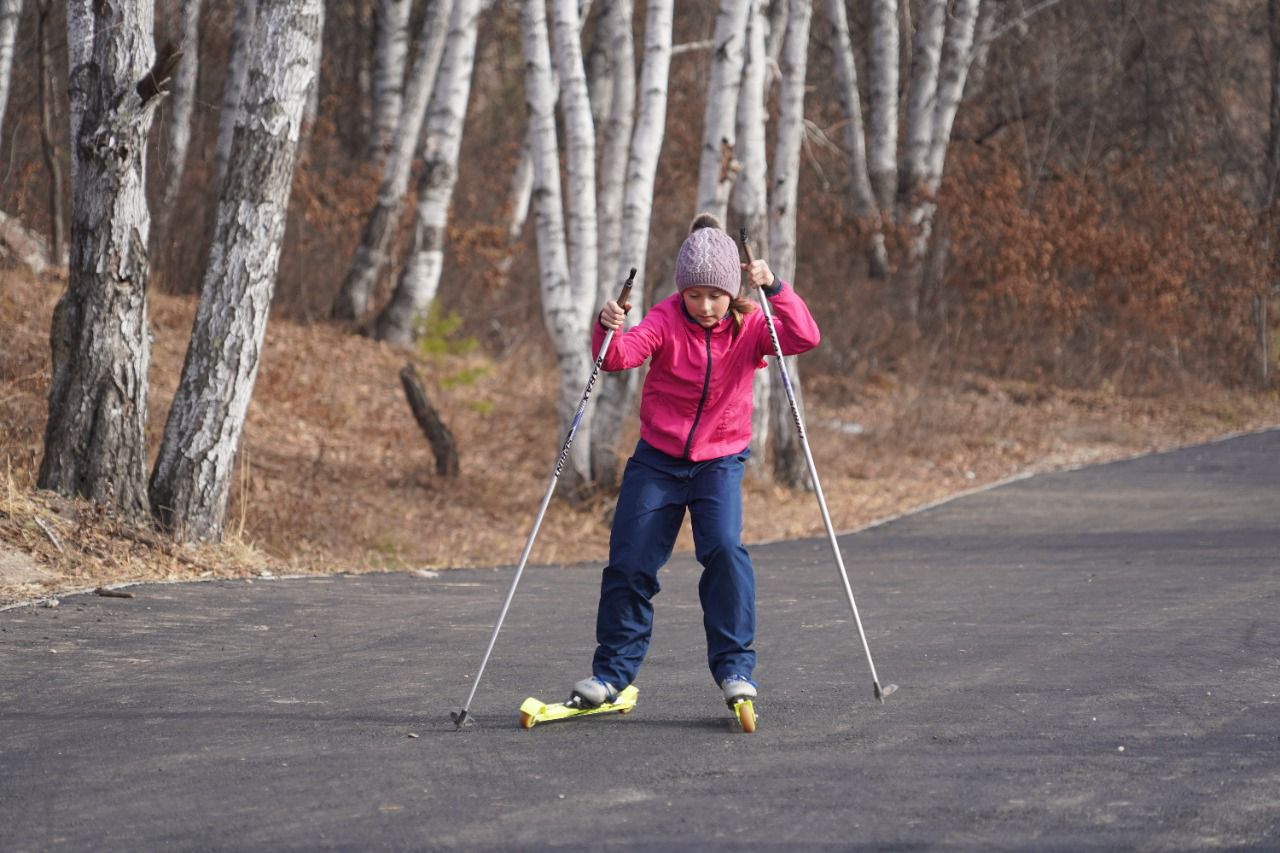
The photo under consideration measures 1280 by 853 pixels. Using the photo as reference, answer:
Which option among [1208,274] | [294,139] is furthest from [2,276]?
[1208,274]

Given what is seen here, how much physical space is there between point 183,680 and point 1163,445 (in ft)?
54.3

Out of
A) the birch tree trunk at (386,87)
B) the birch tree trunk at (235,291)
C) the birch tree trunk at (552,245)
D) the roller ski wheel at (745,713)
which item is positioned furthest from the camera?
the birch tree trunk at (386,87)

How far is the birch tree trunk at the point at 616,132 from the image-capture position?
1808 cm

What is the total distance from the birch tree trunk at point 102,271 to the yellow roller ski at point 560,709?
497 cm

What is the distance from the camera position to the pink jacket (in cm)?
660

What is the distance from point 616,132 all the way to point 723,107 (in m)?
2.36

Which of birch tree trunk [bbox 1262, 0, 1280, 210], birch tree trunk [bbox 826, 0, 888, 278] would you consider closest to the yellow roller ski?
birch tree trunk [bbox 826, 0, 888, 278]

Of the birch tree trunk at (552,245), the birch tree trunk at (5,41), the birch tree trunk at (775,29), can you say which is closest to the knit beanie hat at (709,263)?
the birch tree trunk at (552,245)

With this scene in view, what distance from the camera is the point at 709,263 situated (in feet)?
21.5

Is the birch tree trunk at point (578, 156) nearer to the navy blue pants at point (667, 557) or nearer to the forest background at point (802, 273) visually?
the forest background at point (802, 273)

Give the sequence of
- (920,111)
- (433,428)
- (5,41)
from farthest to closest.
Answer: (920,111) → (5,41) → (433,428)

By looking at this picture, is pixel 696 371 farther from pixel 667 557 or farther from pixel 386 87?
pixel 386 87

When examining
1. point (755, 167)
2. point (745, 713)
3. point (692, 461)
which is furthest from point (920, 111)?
point (745, 713)

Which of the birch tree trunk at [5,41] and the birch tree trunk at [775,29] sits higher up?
the birch tree trunk at [775,29]
